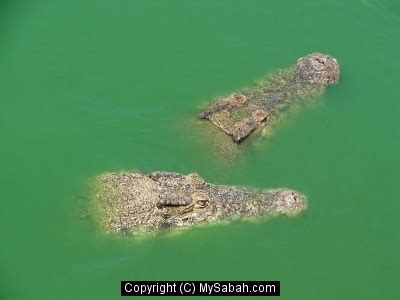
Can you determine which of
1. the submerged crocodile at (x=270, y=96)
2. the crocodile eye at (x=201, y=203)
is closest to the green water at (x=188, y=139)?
the submerged crocodile at (x=270, y=96)

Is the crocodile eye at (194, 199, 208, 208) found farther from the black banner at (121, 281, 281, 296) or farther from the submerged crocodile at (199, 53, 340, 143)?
the submerged crocodile at (199, 53, 340, 143)

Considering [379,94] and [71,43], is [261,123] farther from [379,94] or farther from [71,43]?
[71,43]


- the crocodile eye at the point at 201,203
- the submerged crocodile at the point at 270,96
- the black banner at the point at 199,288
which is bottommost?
the black banner at the point at 199,288

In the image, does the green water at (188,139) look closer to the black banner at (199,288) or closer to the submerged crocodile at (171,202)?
the black banner at (199,288)

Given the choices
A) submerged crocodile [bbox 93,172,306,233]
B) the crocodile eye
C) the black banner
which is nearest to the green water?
the black banner

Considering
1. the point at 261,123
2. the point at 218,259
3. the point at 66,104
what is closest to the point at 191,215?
the point at 218,259

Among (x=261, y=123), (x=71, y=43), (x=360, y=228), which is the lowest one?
(x=360, y=228)

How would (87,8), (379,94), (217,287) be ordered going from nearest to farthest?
(217,287) → (379,94) → (87,8)
